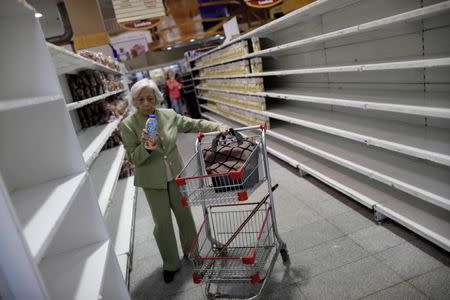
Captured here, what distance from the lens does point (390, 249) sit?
264 centimetres

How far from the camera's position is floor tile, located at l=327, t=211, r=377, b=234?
9.90 feet

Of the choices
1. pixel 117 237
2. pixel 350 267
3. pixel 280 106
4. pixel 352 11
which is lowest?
pixel 350 267

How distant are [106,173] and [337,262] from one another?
2352 millimetres

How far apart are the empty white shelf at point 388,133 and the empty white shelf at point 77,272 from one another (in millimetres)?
2208

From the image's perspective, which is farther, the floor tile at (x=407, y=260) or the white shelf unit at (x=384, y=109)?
the white shelf unit at (x=384, y=109)

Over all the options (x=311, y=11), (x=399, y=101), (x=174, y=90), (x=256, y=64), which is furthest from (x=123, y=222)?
(x=174, y=90)

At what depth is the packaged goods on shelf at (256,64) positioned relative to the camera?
208 inches

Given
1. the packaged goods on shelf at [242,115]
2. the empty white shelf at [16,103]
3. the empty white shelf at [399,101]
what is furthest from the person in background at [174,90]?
the empty white shelf at [16,103]

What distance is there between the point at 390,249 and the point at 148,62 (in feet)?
46.8

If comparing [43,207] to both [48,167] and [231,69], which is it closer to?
[48,167]

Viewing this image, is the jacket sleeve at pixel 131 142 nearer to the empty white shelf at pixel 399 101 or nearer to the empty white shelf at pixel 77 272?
the empty white shelf at pixel 77 272

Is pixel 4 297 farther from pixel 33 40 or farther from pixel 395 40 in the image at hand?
pixel 395 40

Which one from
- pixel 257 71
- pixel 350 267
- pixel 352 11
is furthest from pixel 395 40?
pixel 257 71

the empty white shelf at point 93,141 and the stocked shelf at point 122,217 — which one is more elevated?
the empty white shelf at point 93,141
